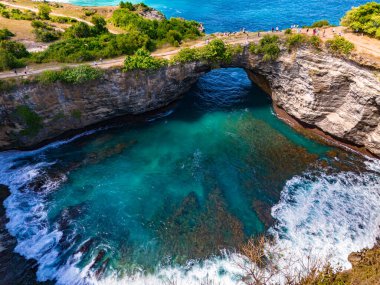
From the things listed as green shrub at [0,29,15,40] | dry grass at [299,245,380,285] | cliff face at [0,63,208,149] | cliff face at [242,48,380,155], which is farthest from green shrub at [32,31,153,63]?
dry grass at [299,245,380,285]

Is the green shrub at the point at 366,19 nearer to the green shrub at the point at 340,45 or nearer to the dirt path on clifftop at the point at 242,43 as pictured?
the dirt path on clifftop at the point at 242,43

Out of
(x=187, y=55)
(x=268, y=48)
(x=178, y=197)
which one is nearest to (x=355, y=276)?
(x=178, y=197)

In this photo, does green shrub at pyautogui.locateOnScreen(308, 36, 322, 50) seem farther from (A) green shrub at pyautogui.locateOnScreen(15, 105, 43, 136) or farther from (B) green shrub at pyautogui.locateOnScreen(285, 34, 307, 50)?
(A) green shrub at pyautogui.locateOnScreen(15, 105, 43, 136)

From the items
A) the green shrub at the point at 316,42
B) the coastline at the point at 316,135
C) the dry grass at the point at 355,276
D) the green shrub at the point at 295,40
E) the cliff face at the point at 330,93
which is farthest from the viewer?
the coastline at the point at 316,135

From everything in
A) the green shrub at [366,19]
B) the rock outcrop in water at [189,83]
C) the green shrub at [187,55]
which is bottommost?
the rock outcrop in water at [189,83]

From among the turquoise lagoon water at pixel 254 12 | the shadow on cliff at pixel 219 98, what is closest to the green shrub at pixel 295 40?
the shadow on cliff at pixel 219 98

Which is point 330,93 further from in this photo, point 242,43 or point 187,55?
point 187,55

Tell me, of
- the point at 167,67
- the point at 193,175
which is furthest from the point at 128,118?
the point at 193,175
